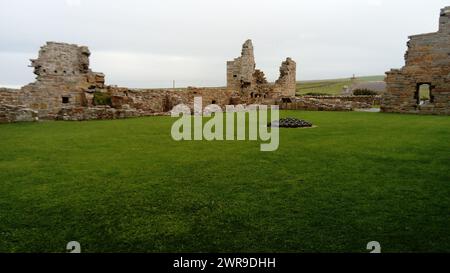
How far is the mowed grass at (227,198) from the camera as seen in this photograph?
11.8 feet

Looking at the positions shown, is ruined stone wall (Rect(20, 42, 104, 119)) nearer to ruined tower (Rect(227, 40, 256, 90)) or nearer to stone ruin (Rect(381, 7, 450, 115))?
ruined tower (Rect(227, 40, 256, 90))

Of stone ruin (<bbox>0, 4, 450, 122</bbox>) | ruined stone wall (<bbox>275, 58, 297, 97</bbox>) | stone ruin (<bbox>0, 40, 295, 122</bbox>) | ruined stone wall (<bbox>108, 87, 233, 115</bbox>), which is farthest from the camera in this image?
ruined stone wall (<bbox>275, 58, 297, 97</bbox>)

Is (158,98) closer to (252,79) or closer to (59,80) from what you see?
(59,80)

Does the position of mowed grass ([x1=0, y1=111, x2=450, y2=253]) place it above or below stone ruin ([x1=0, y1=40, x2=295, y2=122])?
below

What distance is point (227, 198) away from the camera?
4.86 m

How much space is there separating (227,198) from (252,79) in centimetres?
2542

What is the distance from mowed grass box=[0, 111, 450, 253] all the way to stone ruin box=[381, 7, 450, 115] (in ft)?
42.1

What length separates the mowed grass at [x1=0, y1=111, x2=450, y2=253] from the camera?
3.59 metres

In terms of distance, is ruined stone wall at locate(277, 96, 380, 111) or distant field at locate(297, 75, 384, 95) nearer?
ruined stone wall at locate(277, 96, 380, 111)

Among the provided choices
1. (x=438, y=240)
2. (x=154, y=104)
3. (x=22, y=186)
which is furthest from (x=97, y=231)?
(x=154, y=104)

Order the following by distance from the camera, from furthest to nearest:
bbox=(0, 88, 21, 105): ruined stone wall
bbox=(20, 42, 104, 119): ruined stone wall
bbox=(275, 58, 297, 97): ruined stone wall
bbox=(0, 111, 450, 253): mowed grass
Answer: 1. bbox=(275, 58, 297, 97): ruined stone wall
2. bbox=(20, 42, 104, 119): ruined stone wall
3. bbox=(0, 88, 21, 105): ruined stone wall
4. bbox=(0, 111, 450, 253): mowed grass

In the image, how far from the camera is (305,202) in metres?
4.63

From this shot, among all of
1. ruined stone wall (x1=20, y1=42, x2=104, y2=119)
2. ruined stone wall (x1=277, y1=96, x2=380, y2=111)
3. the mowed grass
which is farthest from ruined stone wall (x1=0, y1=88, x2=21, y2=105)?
ruined stone wall (x1=277, y1=96, x2=380, y2=111)
